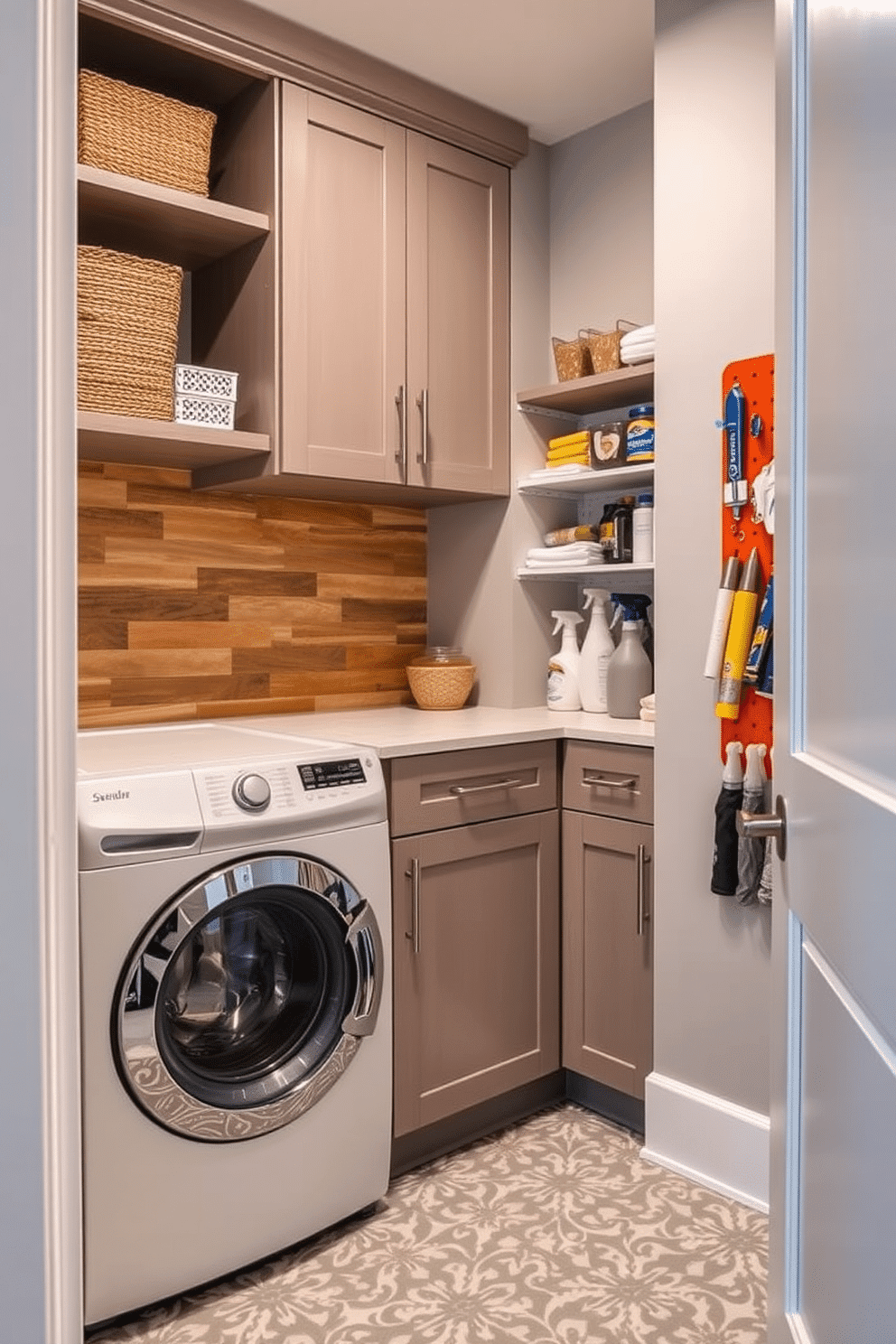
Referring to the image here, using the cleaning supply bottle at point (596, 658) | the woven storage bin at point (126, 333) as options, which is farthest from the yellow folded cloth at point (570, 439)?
the woven storage bin at point (126, 333)

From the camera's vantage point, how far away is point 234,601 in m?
2.75

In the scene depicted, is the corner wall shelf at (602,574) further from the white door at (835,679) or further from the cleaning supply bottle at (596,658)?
the white door at (835,679)

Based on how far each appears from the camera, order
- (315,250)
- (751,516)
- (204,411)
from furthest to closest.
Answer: (315,250) < (204,411) < (751,516)

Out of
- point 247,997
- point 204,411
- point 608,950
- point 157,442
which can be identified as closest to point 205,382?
point 204,411

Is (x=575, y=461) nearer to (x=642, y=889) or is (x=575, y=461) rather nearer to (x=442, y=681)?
(x=442, y=681)

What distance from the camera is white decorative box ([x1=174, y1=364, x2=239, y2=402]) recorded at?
233cm

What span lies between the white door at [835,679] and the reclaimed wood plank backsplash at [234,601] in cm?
177

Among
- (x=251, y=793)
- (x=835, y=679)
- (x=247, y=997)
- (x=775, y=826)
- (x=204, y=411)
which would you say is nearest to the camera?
(x=835, y=679)

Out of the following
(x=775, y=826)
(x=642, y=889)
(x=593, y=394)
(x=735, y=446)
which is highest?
(x=593, y=394)

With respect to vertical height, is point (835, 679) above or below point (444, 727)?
above

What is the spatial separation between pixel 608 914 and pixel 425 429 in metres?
1.30

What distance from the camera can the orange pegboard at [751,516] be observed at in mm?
2107

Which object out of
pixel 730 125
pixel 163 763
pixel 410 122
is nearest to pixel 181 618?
pixel 163 763

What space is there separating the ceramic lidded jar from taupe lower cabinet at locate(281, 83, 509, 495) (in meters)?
0.49
